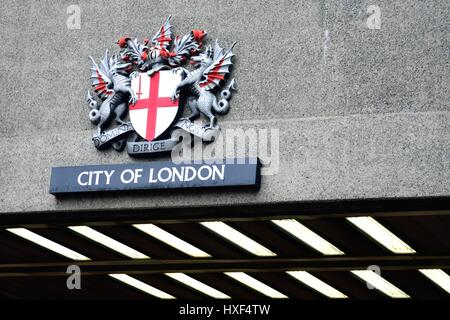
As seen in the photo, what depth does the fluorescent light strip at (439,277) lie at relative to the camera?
44.8 feet

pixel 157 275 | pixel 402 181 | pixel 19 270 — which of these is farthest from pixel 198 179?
pixel 19 270

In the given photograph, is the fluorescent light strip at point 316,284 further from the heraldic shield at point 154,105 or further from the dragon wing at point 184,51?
the dragon wing at point 184,51

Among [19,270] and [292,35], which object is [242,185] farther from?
[19,270]

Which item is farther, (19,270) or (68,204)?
(19,270)

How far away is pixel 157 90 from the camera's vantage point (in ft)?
42.3

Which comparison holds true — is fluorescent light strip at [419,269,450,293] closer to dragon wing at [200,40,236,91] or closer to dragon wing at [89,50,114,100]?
dragon wing at [200,40,236,91]

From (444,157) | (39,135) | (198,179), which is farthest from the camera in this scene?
(39,135)

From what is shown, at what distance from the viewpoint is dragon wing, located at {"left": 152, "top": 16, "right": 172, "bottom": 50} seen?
13102 mm

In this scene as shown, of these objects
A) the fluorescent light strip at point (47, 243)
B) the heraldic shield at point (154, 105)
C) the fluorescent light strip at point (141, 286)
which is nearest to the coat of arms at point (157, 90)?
the heraldic shield at point (154, 105)

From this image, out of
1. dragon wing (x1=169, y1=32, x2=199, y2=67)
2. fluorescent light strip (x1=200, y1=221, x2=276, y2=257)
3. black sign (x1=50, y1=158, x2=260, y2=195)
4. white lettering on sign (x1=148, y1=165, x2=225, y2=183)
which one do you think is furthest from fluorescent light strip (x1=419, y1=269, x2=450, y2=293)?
dragon wing (x1=169, y1=32, x2=199, y2=67)

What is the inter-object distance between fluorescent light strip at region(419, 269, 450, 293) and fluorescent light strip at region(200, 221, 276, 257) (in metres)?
2.01

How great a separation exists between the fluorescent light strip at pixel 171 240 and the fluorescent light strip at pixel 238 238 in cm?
69

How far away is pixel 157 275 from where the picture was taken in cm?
1523
